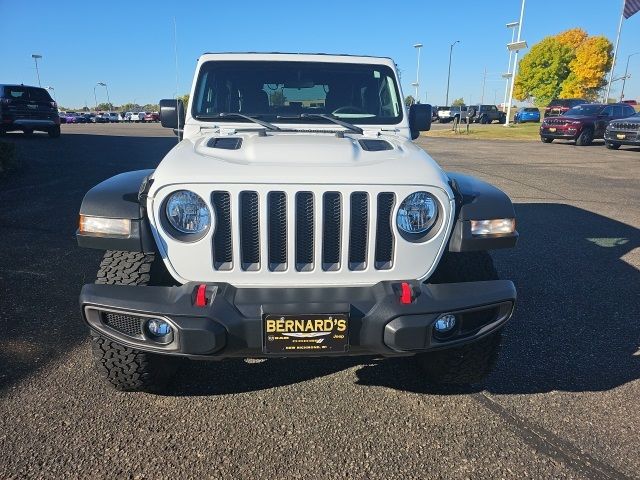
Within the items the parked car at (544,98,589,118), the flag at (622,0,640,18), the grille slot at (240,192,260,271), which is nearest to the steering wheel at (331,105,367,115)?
the grille slot at (240,192,260,271)

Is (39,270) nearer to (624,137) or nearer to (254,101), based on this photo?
(254,101)

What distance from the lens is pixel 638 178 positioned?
1145 cm

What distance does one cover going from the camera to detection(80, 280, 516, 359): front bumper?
2154 mm

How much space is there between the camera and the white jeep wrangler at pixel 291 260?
2191mm

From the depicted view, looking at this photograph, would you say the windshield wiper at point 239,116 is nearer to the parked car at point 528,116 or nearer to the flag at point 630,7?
the flag at point 630,7

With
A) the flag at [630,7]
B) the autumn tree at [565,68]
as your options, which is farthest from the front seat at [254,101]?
the autumn tree at [565,68]

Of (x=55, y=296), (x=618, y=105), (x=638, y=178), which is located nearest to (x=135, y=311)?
(x=55, y=296)

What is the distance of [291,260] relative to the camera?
7.65ft

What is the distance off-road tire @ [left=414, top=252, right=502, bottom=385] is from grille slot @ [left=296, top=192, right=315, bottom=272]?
70 cm

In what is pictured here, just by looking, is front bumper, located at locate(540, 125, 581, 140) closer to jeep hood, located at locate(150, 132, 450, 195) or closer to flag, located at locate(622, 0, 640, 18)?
flag, located at locate(622, 0, 640, 18)

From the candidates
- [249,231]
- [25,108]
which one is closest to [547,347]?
[249,231]

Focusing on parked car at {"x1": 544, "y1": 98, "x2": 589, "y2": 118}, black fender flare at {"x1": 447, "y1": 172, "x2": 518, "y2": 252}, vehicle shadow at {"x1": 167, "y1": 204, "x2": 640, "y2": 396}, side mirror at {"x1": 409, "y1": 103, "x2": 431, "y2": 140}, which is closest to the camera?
black fender flare at {"x1": 447, "y1": 172, "x2": 518, "y2": 252}

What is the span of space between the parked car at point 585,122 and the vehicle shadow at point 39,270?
731 inches

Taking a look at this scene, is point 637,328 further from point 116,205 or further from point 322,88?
point 116,205
